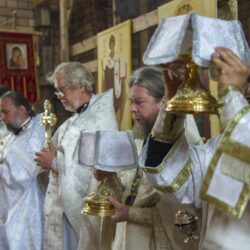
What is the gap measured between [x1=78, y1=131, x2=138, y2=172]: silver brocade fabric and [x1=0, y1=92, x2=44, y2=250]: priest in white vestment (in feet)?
6.08

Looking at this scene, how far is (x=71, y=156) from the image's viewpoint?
3.25 metres

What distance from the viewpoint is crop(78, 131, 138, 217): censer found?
88.0 inches

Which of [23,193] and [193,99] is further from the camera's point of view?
[23,193]

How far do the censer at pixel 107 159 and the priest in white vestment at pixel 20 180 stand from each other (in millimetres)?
1789

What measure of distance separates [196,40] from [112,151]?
2.87 feet

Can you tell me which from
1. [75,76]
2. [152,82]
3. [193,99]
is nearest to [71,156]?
[75,76]

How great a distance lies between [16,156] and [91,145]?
1909mm

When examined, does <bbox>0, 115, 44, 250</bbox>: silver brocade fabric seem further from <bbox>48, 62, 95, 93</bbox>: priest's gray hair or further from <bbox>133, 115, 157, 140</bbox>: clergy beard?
<bbox>133, 115, 157, 140</bbox>: clergy beard

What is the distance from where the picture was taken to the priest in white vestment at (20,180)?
4.09 metres

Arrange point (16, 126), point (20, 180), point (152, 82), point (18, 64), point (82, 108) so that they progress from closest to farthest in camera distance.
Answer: point (152, 82)
point (82, 108)
point (20, 180)
point (16, 126)
point (18, 64)

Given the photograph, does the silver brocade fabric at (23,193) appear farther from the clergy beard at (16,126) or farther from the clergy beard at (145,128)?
the clergy beard at (145,128)

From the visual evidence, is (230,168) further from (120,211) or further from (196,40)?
(120,211)

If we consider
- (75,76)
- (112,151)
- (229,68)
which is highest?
(229,68)

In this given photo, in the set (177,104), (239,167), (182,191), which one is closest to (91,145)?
(182,191)
